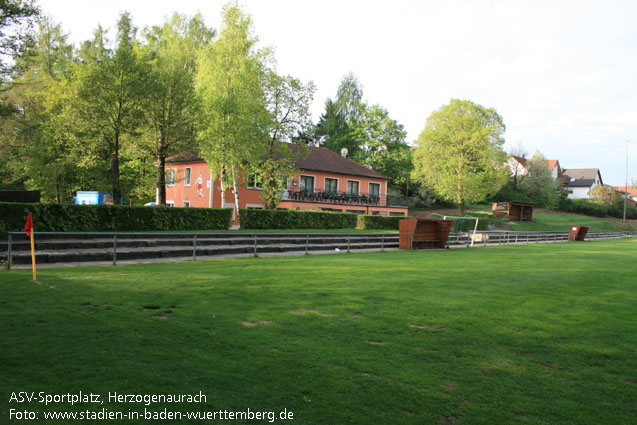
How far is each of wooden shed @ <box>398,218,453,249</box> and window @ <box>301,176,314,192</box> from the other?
18263mm

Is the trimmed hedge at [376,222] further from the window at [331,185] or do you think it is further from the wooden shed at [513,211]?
the wooden shed at [513,211]

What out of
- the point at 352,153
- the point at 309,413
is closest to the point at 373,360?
the point at 309,413

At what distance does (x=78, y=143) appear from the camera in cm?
2409

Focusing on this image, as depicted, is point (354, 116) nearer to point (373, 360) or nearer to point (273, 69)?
point (273, 69)

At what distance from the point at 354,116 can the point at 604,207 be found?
40.1 m

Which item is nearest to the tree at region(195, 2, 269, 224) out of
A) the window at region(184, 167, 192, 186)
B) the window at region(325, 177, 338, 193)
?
the window at region(184, 167, 192, 186)

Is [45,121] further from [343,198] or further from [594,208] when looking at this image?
[594,208]

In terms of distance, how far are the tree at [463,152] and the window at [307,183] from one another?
14249mm

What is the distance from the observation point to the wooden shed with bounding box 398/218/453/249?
21.7m

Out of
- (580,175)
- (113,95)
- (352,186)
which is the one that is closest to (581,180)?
(580,175)

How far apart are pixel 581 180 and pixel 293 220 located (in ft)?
331

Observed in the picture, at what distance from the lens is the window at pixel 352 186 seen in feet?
142

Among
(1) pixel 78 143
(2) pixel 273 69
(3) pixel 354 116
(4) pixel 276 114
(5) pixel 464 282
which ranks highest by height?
(3) pixel 354 116

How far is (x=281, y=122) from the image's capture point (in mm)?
29547
